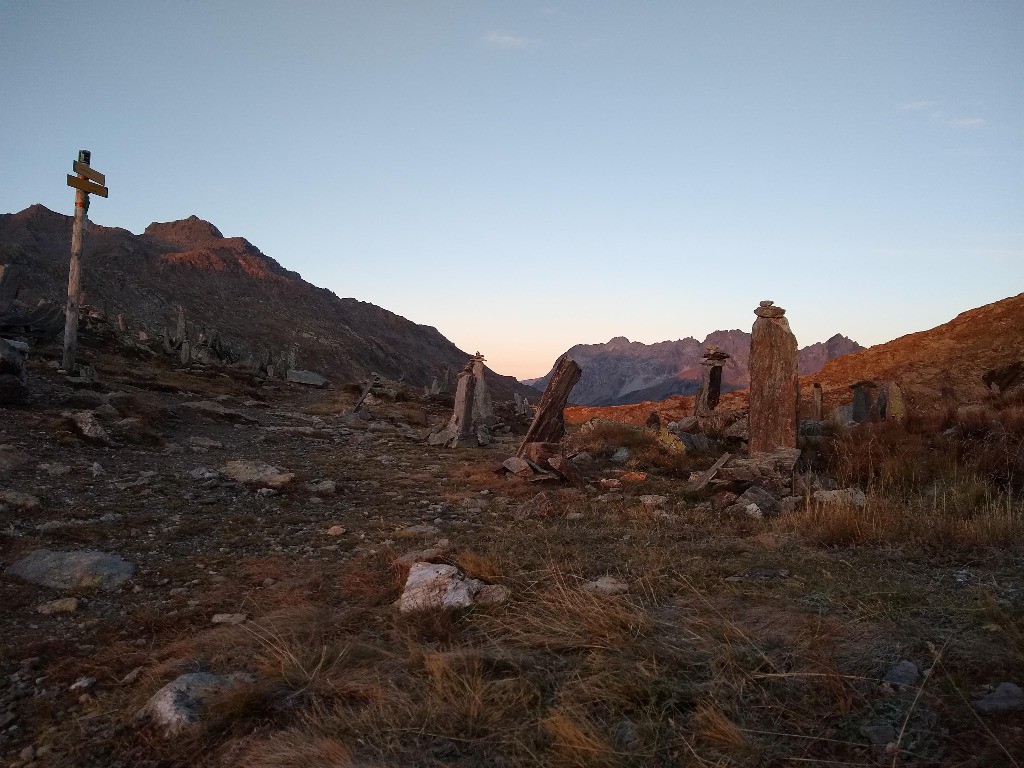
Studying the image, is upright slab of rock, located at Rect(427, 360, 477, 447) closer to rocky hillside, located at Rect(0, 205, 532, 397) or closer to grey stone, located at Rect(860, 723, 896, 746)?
grey stone, located at Rect(860, 723, 896, 746)

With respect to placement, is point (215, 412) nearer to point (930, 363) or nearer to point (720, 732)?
point (720, 732)

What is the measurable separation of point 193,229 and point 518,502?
427ft

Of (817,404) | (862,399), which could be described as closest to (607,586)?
(862,399)

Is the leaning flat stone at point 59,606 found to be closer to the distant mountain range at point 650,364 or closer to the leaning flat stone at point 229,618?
the leaning flat stone at point 229,618

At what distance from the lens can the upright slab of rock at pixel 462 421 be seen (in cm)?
1348

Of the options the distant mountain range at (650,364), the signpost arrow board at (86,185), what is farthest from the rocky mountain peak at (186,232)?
the signpost arrow board at (86,185)

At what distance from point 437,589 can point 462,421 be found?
1005 cm

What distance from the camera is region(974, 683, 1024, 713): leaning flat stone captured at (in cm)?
207

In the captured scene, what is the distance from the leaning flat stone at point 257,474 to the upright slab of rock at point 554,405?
4.44 m

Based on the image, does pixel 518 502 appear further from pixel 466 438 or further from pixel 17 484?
pixel 466 438

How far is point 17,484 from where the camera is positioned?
623 cm

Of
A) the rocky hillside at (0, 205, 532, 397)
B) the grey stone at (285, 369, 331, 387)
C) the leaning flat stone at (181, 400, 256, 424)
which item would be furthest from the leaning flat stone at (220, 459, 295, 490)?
the rocky hillside at (0, 205, 532, 397)

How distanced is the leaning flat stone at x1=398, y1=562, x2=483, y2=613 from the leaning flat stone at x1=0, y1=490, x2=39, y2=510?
3.94 m

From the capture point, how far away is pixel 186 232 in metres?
118
